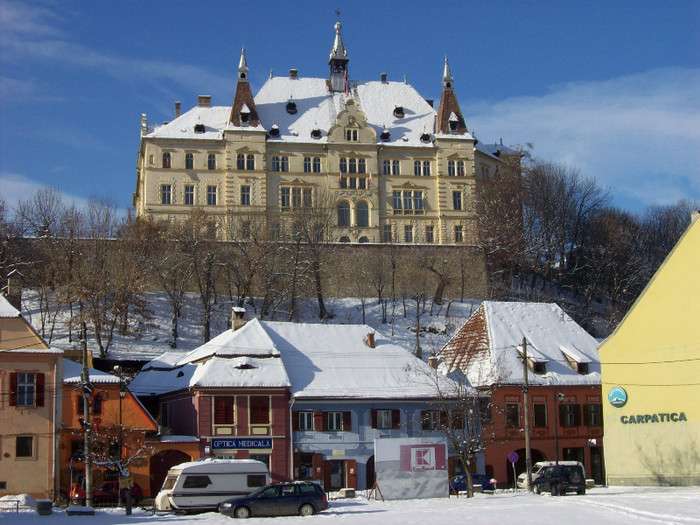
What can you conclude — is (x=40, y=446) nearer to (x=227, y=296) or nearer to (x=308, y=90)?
(x=227, y=296)

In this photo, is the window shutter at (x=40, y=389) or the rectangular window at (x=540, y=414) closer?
the window shutter at (x=40, y=389)

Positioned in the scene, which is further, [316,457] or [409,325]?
[409,325]

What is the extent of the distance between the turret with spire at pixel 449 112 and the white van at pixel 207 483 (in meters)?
73.0

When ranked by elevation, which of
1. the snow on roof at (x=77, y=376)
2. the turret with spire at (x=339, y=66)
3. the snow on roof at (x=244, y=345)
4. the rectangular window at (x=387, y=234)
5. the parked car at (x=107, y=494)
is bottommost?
the parked car at (x=107, y=494)

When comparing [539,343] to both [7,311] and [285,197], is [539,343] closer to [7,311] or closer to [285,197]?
[7,311]

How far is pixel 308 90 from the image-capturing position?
111625mm

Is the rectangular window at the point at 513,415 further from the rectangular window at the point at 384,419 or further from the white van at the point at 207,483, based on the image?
the white van at the point at 207,483

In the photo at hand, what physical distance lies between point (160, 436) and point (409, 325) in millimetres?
37429

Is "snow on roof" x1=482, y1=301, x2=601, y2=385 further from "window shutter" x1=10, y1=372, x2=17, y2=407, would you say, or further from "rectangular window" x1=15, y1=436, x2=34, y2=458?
"window shutter" x1=10, y1=372, x2=17, y2=407

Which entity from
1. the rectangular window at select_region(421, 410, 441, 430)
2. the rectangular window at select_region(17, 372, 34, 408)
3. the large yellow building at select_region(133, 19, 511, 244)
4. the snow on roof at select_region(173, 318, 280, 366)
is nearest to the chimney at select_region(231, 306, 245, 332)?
the snow on roof at select_region(173, 318, 280, 366)

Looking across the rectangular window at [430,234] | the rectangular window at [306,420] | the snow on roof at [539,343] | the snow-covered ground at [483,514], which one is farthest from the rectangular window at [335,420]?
the rectangular window at [430,234]

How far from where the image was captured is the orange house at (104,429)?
147 feet

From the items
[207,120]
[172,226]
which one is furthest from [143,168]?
[172,226]

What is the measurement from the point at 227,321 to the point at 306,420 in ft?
94.7
